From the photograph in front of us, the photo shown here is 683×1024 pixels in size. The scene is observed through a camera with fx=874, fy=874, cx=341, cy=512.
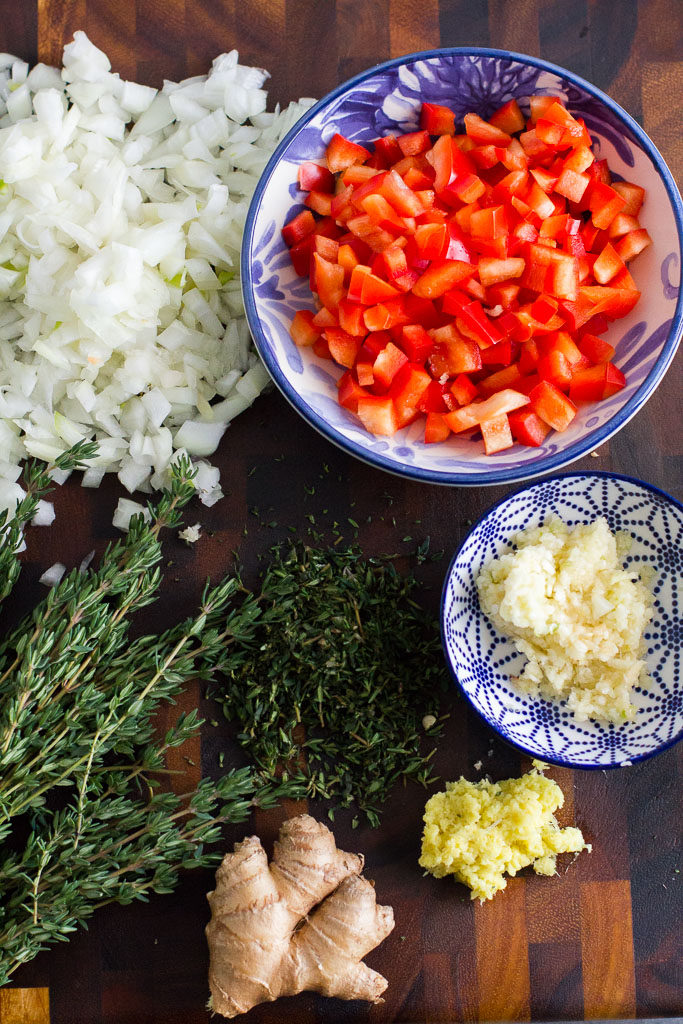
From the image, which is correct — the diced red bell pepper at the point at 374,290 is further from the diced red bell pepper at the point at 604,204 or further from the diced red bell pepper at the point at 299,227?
the diced red bell pepper at the point at 604,204

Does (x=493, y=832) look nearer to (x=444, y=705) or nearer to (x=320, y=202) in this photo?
(x=444, y=705)

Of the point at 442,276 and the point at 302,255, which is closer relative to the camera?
the point at 442,276

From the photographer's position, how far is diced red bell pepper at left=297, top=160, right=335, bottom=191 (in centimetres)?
205

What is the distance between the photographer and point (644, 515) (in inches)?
82.8

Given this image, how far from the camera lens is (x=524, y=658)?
2154 millimetres

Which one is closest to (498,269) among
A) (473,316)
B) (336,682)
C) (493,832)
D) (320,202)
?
(473,316)

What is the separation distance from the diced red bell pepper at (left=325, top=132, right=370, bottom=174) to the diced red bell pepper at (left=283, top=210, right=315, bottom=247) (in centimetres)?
12

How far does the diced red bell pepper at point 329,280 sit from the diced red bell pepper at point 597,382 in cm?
57

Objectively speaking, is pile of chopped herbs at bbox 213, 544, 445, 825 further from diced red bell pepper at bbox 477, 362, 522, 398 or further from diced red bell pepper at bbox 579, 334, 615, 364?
diced red bell pepper at bbox 579, 334, 615, 364

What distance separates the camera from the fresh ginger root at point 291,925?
2.02m

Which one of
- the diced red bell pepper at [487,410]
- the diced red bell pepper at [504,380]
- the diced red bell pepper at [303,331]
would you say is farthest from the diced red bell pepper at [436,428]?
the diced red bell pepper at [303,331]

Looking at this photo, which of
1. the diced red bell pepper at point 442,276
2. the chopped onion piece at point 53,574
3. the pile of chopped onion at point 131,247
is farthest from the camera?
the chopped onion piece at point 53,574

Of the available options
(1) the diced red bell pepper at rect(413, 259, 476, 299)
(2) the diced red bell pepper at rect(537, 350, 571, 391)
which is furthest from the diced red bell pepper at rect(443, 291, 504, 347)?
(2) the diced red bell pepper at rect(537, 350, 571, 391)

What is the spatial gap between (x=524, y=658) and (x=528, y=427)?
1.92ft
